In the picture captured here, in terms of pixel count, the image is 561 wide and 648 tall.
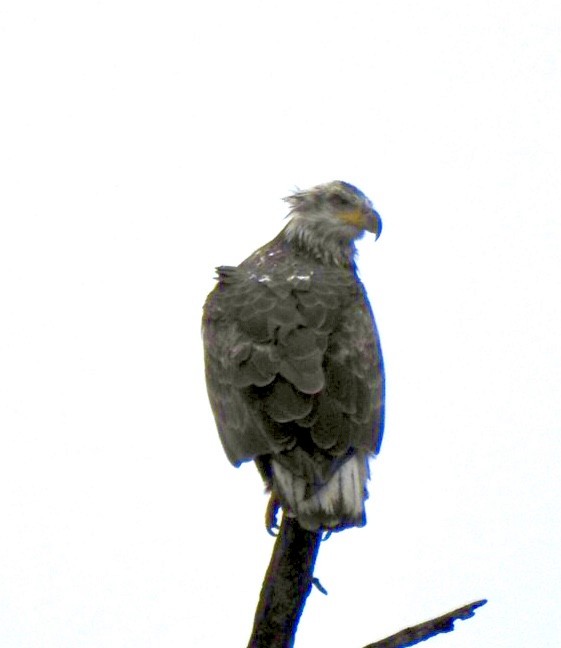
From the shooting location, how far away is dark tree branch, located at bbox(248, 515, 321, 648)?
7625 mm

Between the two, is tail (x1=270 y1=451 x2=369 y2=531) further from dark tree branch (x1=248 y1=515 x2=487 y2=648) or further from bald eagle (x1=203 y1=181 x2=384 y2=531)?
dark tree branch (x1=248 y1=515 x2=487 y2=648)

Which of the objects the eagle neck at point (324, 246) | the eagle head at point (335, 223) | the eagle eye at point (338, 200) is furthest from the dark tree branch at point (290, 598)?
the eagle eye at point (338, 200)

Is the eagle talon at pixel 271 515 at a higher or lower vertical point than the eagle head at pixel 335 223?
lower

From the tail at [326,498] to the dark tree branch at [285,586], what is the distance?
0.12 meters

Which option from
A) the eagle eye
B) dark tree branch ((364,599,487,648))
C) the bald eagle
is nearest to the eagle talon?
the bald eagle

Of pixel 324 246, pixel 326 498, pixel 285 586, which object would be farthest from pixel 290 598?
pixel 324 246

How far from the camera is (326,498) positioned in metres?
8.16

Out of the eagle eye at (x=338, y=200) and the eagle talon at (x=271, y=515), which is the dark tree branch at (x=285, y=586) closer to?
the eagle talon at (x=271, y=515)

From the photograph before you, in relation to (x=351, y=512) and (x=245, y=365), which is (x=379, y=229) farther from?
(x=351, y=512)

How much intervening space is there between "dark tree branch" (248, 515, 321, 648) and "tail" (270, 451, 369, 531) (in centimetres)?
12

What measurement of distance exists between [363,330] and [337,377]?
32.3 inches

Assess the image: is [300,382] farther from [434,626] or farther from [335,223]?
[335,223]

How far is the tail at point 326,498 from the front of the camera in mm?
8039

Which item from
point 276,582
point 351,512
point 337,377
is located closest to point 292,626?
point 276,582
